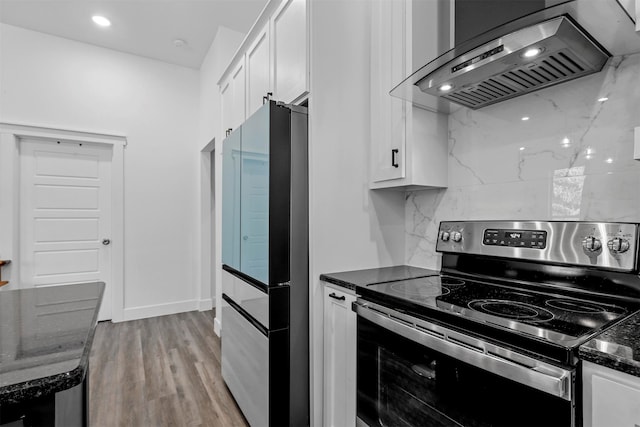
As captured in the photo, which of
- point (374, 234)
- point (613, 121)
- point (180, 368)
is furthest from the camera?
point (180, 368)

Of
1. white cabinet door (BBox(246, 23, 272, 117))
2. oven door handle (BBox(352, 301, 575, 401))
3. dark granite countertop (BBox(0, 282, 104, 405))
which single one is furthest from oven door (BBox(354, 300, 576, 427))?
white cabinet door (BBox(246, 23, 272, 117))

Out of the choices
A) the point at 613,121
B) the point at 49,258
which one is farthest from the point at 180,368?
the point at 613,121

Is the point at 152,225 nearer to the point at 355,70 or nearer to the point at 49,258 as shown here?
the point at 49,258

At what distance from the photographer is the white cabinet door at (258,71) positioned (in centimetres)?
215

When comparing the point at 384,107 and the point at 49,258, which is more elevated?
the point at 384,107

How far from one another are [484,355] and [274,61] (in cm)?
194

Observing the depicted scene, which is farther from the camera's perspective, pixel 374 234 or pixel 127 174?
pixel 127 174

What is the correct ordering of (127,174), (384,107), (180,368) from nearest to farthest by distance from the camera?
(384,107) < (180,368) < (127,174)

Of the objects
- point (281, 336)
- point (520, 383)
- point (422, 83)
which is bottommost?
point (281, 336)

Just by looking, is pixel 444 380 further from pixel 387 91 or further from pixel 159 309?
pixel 159 309

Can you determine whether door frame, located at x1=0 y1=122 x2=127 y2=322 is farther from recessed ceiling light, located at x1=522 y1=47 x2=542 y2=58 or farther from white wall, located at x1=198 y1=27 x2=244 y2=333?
recessed ceiling light, located at x1=522 y1=47 x2=542 y2=58

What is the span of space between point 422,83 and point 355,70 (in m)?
0.51

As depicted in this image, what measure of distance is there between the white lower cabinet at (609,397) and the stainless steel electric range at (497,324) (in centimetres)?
2

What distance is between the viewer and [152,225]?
3.98 m
